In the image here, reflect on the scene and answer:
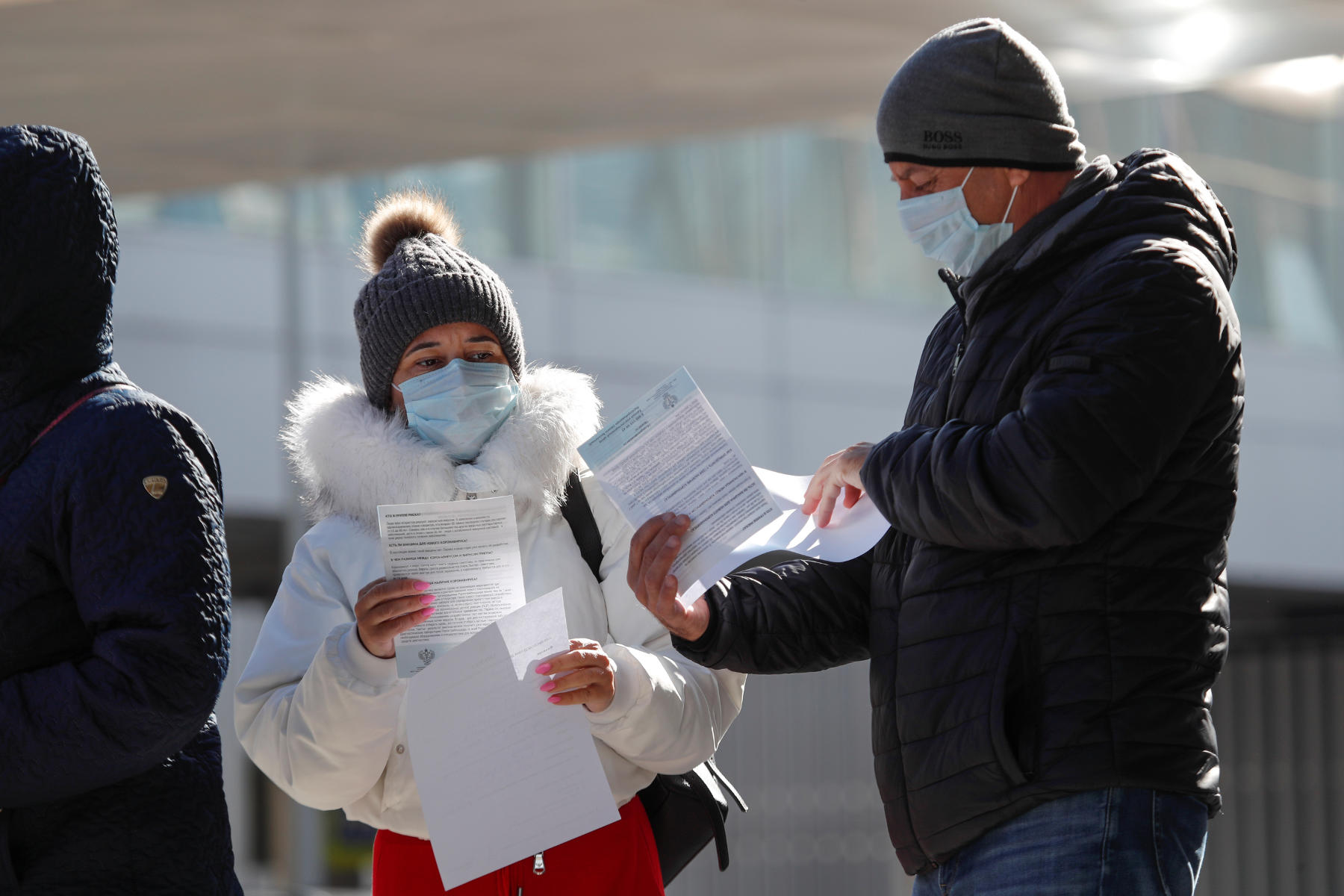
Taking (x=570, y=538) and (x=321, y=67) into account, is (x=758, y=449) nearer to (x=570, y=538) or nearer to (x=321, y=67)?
(x=321, y=67)

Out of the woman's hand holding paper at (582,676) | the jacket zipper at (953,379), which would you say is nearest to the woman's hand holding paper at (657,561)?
the woman's hand holding paper at (582,676)

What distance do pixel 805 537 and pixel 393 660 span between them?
0.76 meters

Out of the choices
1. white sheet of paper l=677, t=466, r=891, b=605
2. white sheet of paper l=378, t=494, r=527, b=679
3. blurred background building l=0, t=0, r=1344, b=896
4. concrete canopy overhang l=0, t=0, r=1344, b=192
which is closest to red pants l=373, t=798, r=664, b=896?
white sheet of paper l=378, t=494, r=527, b=679

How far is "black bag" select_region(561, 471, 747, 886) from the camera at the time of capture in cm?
313

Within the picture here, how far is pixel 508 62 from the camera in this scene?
6855 millimetres

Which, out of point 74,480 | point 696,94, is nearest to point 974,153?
point 74,480

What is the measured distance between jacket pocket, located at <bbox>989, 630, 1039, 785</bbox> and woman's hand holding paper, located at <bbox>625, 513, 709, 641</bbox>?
588mm

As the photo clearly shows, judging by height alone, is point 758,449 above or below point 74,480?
below

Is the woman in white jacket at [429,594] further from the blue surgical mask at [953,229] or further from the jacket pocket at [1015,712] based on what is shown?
the blue surgical mask at [953,229]

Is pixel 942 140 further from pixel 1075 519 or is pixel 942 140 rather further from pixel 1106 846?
pixel 1106 846

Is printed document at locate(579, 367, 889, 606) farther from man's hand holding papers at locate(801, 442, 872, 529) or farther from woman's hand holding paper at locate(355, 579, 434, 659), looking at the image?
woman's hand holding paper at locate(355, 579, 434, 659)

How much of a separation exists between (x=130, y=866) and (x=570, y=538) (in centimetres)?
111

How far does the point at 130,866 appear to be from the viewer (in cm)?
232

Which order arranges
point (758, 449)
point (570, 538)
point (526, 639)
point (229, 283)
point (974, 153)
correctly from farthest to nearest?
1. point (758, 449)
2. point (229, 283)
3. point (570, 538)
4. point (526, 639)
5. point (974, 153)
